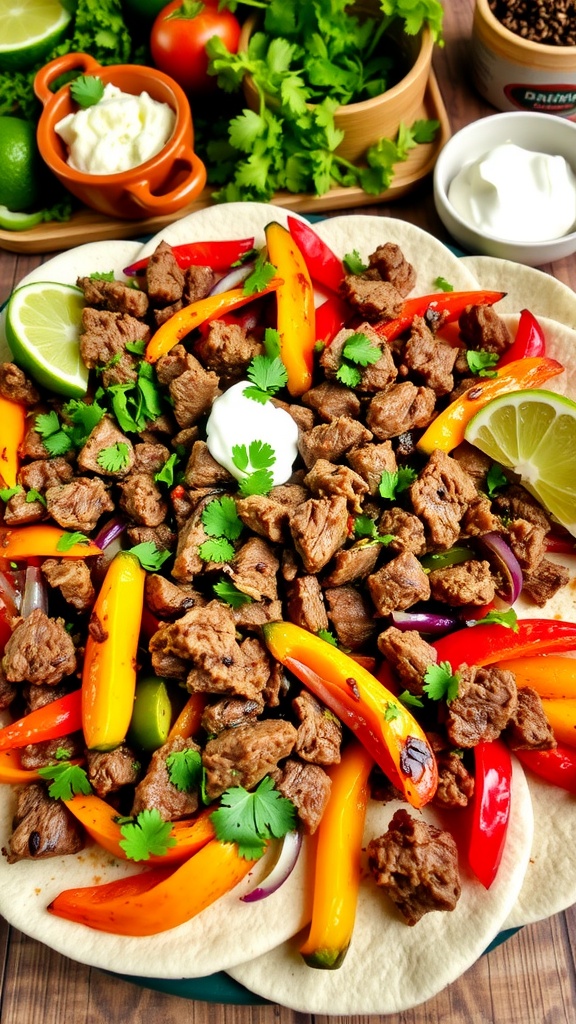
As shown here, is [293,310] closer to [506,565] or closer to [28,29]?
[506,565]

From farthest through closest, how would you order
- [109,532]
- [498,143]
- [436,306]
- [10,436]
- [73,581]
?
1. [498,143]
2. [436,306]
3. [10,436]
4. [109,532]
5. [73,581]

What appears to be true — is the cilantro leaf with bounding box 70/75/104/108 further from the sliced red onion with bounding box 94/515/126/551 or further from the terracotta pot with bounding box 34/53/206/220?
the sliced red onion with bounding box 94/515/126/551

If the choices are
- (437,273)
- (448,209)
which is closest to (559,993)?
(437,273)

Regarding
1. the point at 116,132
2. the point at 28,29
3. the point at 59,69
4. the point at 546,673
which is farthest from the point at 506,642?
the point at 28,29

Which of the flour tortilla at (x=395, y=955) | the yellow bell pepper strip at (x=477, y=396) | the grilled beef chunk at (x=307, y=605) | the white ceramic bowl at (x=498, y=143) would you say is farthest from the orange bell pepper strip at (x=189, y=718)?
the white ceramic bowl at (x=498, y=143)

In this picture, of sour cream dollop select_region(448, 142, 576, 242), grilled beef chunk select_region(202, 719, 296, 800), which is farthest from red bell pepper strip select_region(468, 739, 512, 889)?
sour cream dollop select_region(448, 142, 576, 242)

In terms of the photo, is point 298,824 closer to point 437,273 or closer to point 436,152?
point 437,273

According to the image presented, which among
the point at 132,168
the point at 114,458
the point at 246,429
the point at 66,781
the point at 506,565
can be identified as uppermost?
the point at 132,168
